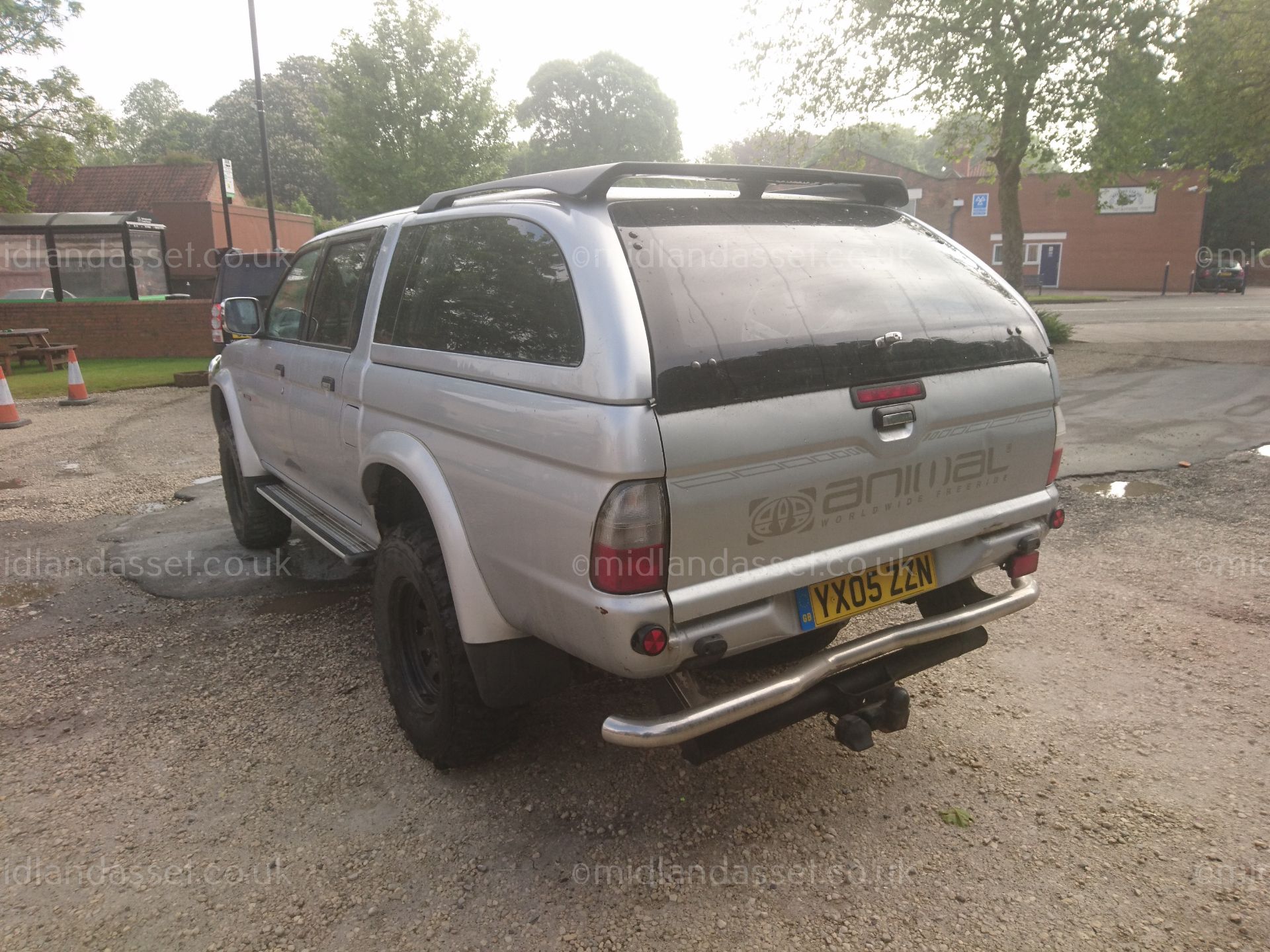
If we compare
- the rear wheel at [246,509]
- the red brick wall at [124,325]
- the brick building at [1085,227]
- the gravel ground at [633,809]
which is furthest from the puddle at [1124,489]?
the brick building at [1085,227]

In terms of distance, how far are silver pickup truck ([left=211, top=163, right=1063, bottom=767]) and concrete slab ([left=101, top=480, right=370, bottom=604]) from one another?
1.93m

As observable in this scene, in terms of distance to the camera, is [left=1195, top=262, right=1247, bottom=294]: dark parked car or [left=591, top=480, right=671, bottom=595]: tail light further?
[left=1195, top=262, right=1247, bottom=294]: dark parked car

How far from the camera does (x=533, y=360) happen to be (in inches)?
97.0

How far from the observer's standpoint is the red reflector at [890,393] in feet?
8.14

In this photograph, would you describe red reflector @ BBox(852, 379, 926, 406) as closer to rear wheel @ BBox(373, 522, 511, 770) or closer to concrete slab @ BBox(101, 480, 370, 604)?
rear wheel @ BBox(373, 522, 511, 770)

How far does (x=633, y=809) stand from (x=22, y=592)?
13.5 ft

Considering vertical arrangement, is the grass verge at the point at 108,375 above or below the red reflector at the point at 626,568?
below

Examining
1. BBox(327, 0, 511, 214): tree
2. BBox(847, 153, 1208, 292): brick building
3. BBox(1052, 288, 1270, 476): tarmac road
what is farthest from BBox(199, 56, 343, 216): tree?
BBox(1052, 288, 1270, 476): tarmac road

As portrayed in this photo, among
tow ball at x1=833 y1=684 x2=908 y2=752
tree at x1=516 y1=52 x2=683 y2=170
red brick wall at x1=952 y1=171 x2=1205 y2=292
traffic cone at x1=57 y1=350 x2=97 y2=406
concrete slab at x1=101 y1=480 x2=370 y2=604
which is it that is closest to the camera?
tow ball at x1=833 y1=684 x2=908 y2=752

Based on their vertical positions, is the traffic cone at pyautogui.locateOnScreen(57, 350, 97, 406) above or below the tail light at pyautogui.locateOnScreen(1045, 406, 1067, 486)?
below

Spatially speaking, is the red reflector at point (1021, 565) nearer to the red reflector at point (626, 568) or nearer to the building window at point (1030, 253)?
the red reflector at point (626, 568)

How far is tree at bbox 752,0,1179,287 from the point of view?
1340 cm

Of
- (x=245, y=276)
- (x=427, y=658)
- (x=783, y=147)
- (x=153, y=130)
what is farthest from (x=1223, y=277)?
(x=153, y=130)

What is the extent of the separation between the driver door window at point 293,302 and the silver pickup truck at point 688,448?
102 cm
